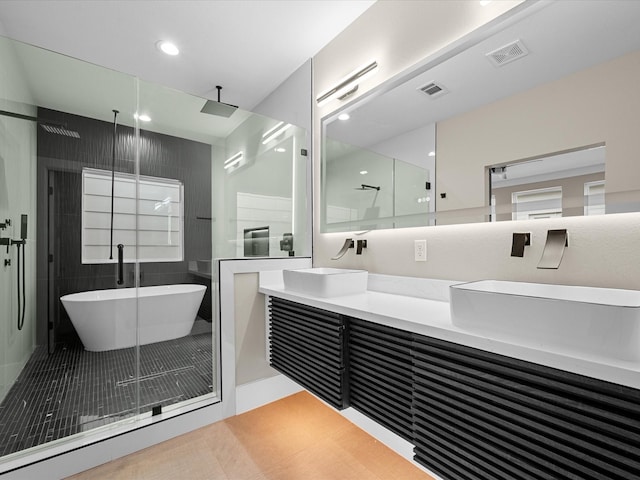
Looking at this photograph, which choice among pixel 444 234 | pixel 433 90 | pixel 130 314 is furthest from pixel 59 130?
pixel 444 234

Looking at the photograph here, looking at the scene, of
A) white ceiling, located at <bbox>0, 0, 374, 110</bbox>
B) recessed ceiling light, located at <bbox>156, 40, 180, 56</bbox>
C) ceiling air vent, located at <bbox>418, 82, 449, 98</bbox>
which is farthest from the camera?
recessed ceiling light, located at <bbox>156, 40, 180, 56</bbox>

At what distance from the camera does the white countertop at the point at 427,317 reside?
76cm

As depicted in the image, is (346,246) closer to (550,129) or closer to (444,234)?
(444,234)

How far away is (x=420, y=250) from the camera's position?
1788mm

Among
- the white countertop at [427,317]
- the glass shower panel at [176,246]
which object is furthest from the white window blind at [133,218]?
the white countertop at [427,317]

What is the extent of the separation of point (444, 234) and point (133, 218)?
5.77ft

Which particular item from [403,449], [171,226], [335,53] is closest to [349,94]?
[335,53]

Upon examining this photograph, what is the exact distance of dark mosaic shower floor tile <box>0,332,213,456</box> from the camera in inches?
62.2

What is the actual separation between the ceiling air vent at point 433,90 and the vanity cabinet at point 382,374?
4.08ft

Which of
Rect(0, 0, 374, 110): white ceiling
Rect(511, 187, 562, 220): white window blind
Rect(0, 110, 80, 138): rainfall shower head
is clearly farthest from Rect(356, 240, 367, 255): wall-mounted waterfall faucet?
Rect(0, 110, 80, 138): rainfall shower head

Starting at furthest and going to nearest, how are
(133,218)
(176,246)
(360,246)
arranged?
(360,246) → (176,246) → (133,218)

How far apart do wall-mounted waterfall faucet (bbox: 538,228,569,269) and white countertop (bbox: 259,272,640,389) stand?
417 mm

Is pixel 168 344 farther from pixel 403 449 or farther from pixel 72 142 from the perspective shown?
pixel 403 449

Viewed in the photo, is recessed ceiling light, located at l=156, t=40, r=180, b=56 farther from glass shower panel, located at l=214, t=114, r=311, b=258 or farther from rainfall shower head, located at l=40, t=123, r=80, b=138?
rainfall shower head, located at l=40, t=123, r=80, b=138
